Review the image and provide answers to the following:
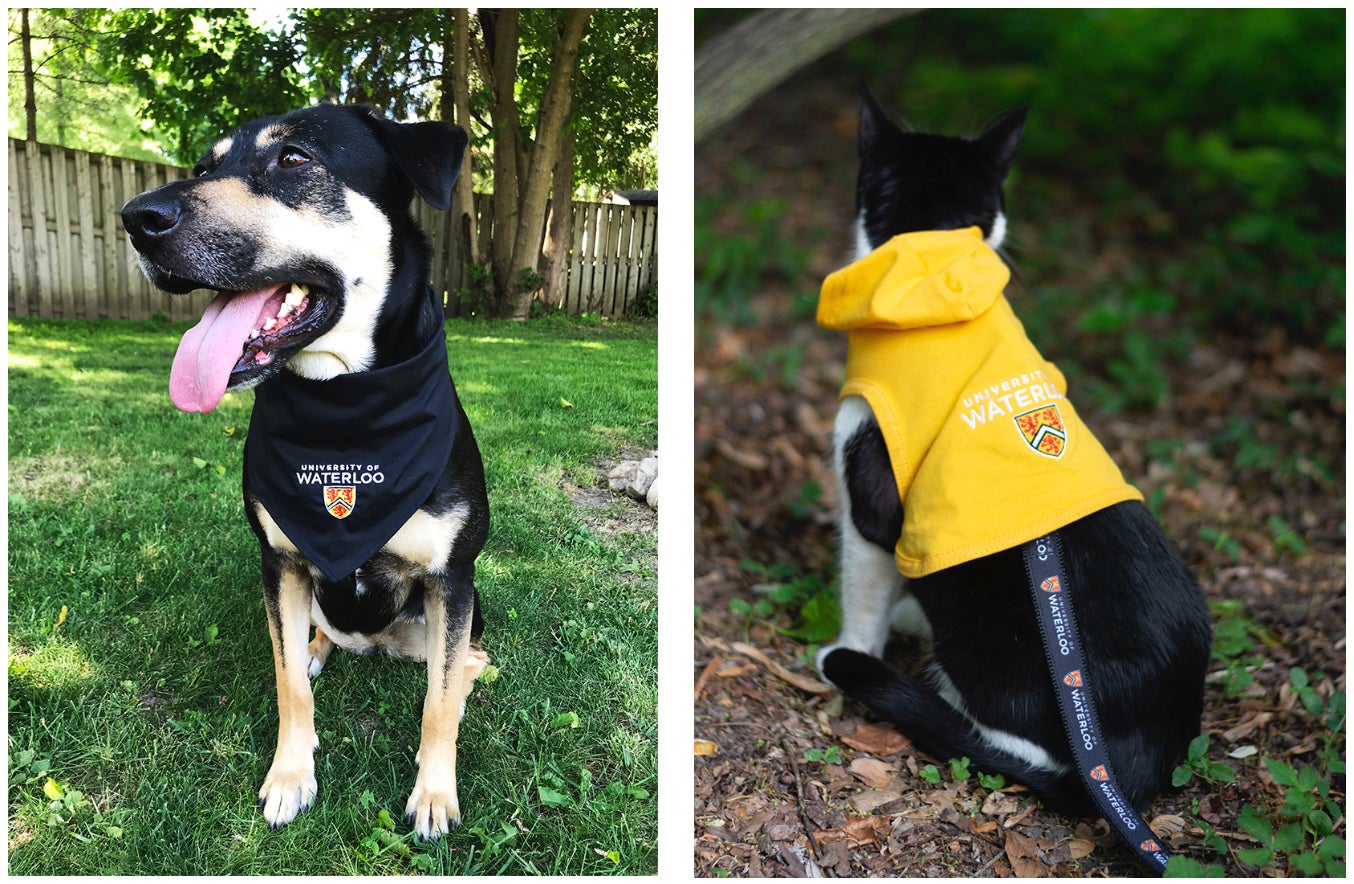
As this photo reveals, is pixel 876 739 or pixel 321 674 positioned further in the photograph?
pixel 321 674

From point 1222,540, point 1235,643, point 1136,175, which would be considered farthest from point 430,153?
point 1136,175

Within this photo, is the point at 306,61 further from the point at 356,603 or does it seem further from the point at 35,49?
the point at 356,603

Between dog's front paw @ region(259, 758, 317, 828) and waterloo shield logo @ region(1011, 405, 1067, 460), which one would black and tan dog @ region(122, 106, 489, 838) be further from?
waterloo shield logo @ region(1011, 405, 1067, 460)

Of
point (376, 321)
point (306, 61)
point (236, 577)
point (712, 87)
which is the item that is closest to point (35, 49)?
point (306, 61)

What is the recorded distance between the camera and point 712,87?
2305mm

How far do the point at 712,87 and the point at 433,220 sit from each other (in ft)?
3.17

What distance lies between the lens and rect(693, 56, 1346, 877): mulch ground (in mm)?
2057

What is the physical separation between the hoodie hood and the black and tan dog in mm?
1109

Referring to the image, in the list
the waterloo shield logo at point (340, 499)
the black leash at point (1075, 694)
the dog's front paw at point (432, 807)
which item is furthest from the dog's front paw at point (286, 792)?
the black leash at point (1075, 694)

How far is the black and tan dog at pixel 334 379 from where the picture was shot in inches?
73.4

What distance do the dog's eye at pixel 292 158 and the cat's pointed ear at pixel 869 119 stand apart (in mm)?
1628

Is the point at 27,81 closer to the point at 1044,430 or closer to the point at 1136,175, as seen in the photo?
the point at 1044,430

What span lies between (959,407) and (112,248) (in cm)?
324

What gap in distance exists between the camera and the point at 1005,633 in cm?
216
